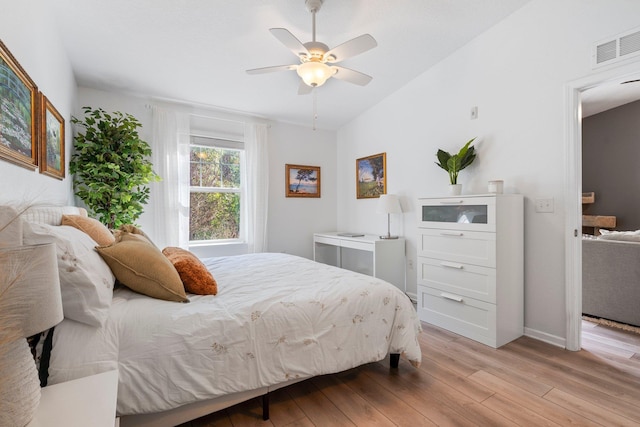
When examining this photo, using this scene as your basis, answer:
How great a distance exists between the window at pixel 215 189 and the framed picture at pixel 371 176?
5.49 feet

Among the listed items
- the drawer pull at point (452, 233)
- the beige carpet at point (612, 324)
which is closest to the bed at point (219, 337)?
the drawer pull at point (452, 233)

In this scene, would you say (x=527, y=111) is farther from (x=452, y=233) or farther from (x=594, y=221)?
(x=594, y=221)

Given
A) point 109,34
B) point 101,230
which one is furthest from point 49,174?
point 109,34

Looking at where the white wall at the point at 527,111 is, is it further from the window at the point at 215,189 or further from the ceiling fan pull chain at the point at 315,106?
the window at the point at 215,189

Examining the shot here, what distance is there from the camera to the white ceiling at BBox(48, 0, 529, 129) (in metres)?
2.22

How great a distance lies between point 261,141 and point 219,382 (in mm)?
3193

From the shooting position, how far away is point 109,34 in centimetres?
237

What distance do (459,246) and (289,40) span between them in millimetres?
2121

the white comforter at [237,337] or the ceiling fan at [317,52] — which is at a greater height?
the ceiling fan at [317,52]

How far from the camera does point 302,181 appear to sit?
445 centimetres

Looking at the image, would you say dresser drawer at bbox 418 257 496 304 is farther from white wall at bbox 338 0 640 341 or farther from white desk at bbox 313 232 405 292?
white desk at bbox 313 232 405 292

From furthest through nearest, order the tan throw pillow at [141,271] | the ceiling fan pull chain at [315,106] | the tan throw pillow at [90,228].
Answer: the ceiling fan pull chain at [315,106], the tan throw pillow at [90,228], the tan throw pillow at [141,271]

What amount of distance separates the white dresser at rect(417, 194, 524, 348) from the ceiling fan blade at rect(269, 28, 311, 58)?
1.71 metres

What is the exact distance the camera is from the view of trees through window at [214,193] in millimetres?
3807
